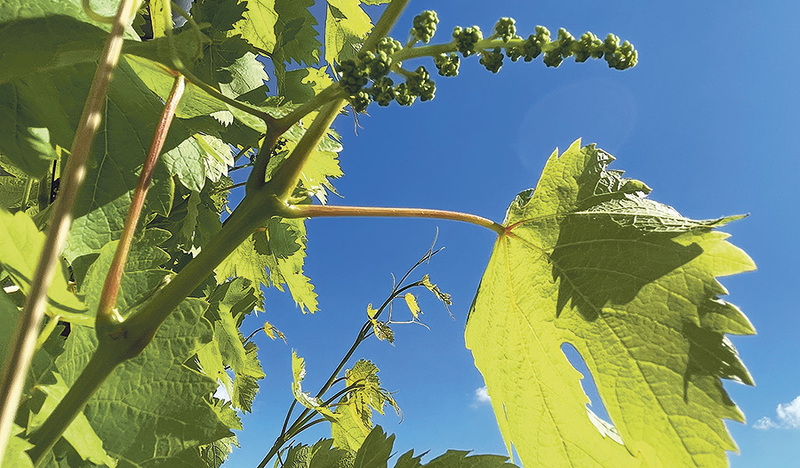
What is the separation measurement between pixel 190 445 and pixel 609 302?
47 centimetres

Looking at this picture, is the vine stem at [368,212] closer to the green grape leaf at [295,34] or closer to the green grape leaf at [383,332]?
the green grape leaf at [295,34]

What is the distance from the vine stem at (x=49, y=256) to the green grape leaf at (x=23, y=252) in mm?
101

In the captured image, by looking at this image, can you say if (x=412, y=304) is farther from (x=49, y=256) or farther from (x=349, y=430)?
(x=49, y=256)

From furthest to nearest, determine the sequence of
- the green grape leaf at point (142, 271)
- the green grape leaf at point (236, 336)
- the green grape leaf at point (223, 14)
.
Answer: the green grape leaf at point (236, 336), the green grape leaf at point (223, 14), the green grape leaf at point (142, 271)

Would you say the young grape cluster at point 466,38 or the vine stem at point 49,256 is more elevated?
the young grape cluster at point 466,38

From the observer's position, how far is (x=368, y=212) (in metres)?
0.53

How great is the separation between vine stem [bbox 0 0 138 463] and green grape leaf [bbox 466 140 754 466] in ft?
1.70

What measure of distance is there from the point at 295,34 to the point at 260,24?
0.39 feet

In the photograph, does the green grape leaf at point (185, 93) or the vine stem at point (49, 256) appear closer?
the vine stem at point (49, 256)

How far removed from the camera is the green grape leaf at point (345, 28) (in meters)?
1.17

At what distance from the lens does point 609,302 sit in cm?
63

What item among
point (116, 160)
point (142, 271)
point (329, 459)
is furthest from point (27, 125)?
point (329, 459)

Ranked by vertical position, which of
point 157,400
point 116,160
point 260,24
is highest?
point 260,24

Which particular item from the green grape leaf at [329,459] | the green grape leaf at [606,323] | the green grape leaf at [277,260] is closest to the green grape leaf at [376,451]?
the green grape leaf at [606,323]
